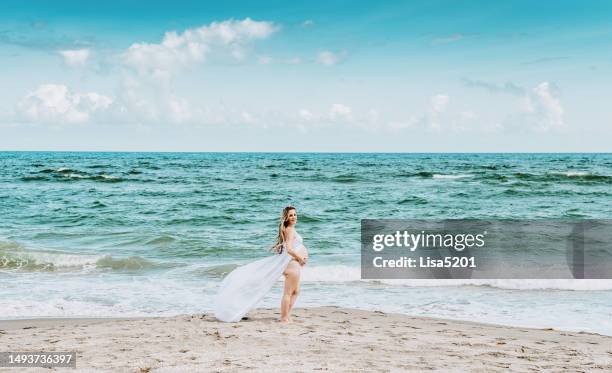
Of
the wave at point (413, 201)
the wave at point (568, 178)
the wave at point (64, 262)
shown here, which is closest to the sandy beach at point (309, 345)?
the wave at point (64, 262)

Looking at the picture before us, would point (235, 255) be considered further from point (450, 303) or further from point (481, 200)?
A: point (481, 200)

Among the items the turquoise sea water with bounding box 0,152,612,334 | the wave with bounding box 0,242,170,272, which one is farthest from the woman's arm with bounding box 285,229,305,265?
the wave with bounding box 0,242,170,272

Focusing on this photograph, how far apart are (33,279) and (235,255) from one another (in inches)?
211

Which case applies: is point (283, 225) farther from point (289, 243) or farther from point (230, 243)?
point (230, 243)

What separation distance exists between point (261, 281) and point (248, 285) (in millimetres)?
198

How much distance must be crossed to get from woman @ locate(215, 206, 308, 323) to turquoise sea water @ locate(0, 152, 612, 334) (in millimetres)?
2204

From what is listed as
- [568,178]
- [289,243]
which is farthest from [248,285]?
Answer: [568,178]

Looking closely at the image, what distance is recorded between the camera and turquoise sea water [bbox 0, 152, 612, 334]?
432 inches

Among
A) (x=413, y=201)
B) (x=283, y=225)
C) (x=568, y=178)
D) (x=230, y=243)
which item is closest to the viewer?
(x=283, y=225)

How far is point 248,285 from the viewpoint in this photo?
8383 millimetres

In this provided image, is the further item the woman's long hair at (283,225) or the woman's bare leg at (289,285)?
the woman's bare leg at (289,285)

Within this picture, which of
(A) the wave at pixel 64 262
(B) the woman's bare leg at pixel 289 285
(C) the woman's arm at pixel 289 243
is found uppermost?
(C) the woman's arm at pixel 289 243

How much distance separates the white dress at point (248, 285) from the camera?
832cm

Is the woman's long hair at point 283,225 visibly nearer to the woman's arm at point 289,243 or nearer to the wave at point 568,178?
the woman's arm at point 289,243
